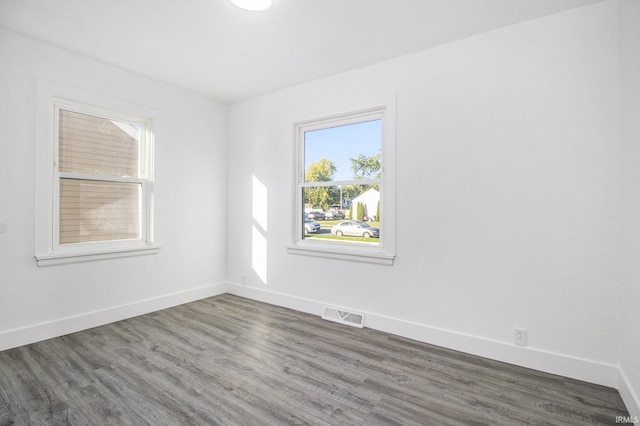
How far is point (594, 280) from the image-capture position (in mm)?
2178

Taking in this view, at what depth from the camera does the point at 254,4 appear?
2205 mm

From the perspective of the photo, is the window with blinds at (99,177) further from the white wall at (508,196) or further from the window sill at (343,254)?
the white wall at (508,196)

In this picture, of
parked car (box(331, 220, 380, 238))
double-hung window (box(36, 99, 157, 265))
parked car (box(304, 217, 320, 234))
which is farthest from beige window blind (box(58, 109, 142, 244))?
parked car (box(331, 220, 380, 238))

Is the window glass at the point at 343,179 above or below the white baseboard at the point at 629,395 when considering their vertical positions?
above

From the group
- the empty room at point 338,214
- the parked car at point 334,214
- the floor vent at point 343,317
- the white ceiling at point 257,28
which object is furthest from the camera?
the parked car at point 334,214

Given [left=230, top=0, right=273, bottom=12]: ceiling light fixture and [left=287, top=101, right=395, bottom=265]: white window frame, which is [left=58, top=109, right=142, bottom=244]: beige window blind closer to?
[left=287, top=101, right=395, bottom=265]: white window frame

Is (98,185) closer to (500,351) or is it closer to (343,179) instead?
(343,179)

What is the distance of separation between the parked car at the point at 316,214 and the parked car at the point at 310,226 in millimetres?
52

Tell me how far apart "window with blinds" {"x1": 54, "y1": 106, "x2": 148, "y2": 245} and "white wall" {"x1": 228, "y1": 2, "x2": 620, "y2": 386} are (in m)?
2.40

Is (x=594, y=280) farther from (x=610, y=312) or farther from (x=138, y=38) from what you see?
(x=138, y=38)

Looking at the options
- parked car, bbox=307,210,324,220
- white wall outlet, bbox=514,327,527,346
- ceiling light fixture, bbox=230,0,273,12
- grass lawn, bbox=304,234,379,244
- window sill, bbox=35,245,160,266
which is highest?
ceiling light fixture, bbox=230,0,273,12

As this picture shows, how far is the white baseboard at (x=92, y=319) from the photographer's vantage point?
2652 millimetres

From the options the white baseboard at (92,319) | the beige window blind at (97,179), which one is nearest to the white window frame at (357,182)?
the white baseboard at (92,319)

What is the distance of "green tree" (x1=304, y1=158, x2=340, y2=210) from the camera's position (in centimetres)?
357
